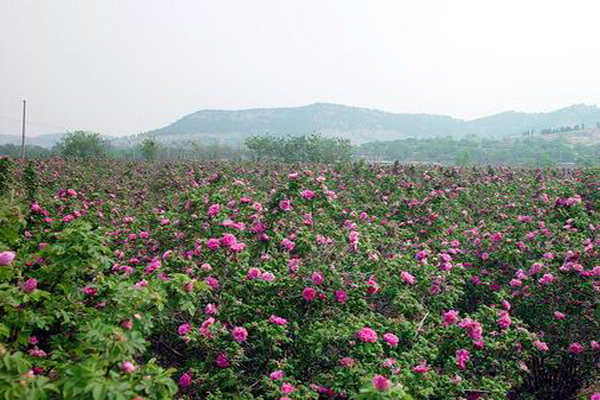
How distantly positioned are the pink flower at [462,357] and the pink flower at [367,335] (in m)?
0.71

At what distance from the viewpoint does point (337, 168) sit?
1434 cm

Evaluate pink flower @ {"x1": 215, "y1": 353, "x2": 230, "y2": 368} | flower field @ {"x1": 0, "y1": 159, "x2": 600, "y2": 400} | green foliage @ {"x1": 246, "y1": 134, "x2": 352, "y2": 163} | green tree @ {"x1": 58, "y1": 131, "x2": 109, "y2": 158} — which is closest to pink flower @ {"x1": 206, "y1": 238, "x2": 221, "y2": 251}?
flower field @ {"x1": 0, "y1": 159, "x2": 600, "y2": 400}

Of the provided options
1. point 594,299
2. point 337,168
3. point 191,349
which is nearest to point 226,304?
point 191,349

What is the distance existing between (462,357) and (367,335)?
2.63 ft

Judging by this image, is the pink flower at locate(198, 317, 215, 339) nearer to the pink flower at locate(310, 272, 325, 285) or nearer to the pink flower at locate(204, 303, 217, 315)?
the pink flower at locate(204, 303, 217, 315)

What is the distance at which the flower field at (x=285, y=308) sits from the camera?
8.07ft

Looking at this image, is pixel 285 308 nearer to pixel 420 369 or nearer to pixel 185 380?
pixel 185 380

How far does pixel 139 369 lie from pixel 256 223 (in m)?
2.96

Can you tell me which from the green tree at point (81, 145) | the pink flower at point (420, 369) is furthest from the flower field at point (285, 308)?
the green tree at point (81, 145)

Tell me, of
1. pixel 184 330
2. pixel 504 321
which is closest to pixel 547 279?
pixel 504 321

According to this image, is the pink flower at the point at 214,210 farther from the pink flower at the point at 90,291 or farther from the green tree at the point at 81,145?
the green tree at the point at 81,145

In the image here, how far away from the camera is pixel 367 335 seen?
10.1 ft

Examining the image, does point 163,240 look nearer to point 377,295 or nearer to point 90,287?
point 90,287

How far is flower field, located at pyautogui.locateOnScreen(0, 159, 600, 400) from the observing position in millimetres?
2461
